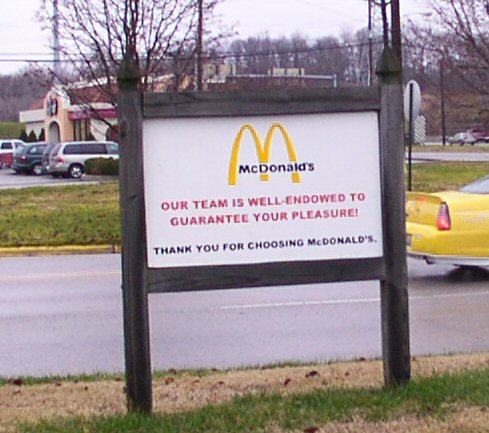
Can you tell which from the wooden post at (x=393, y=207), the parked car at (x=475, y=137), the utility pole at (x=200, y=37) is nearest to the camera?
the wooden post at (x=393, y=207)

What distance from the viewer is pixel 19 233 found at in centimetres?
1848

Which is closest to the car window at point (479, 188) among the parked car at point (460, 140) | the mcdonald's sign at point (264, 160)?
the mcdonald's sign at point (264, 160)

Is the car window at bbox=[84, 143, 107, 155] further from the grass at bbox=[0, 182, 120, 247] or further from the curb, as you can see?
the curb

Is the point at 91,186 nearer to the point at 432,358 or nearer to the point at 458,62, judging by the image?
the point at 458,62

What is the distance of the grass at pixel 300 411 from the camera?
16.8ft

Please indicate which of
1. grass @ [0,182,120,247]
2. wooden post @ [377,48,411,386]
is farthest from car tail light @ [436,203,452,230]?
grass @ [0,182,120,247]

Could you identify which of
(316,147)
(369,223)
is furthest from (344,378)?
(316,147)

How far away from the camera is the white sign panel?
18.2 feet

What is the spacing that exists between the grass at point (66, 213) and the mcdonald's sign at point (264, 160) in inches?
488

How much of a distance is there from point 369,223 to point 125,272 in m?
1.48

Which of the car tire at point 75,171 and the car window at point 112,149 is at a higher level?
the car window at point 112,149

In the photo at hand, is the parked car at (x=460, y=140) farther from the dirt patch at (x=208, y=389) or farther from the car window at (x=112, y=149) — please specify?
the dirt patch at (x=208, y=389)

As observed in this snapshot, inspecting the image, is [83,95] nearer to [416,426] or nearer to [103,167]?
[103,167]

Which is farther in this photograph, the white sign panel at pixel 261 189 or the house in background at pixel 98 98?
the house in background at pixel 98 98
